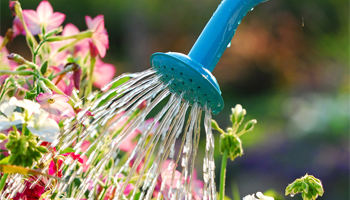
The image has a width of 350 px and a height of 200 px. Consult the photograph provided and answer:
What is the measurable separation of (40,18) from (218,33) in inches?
7.6

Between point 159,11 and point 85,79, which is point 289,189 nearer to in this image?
point 85,79

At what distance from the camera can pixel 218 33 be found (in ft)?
0.88

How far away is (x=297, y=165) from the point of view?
2.22 meters

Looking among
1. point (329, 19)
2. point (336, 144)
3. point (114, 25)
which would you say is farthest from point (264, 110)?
point (114, 25)

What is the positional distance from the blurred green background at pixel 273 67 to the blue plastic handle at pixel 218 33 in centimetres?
200

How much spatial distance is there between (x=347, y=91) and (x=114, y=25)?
2.57 metres

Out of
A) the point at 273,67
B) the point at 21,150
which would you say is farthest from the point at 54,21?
the point at 273,67

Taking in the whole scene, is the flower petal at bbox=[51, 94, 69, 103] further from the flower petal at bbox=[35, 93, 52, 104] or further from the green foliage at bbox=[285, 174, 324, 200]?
the green foliage at bbox=[285, 174, 324, 200]

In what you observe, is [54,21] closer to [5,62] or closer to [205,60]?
[5,62]

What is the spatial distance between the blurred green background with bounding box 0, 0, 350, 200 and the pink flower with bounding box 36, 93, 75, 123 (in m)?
2.07

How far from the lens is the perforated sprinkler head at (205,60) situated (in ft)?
0.83

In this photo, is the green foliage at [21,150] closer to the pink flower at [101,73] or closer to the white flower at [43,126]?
the white flower at [43,126]

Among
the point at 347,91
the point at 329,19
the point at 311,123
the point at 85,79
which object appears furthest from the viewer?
the point at 329,19

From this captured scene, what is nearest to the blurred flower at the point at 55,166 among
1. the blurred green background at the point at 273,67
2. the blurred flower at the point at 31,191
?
the blurred flower at the point at 31,191
